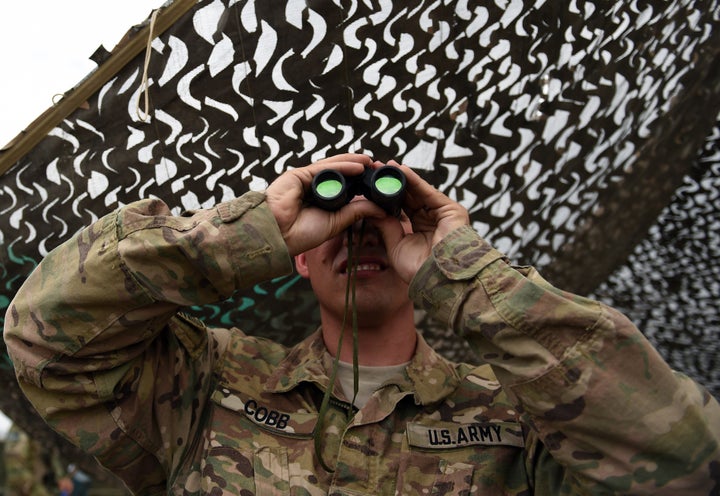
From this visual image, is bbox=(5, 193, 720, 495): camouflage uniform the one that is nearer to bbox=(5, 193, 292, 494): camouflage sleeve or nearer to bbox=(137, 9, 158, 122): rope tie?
bbox=(5, 193, 292, 494): camouflage sleeve

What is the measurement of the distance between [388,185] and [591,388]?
0.50 m

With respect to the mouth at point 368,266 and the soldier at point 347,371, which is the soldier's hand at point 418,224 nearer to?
the soldier at point 347,371

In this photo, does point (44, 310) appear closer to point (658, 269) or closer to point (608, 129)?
point (608, 129)

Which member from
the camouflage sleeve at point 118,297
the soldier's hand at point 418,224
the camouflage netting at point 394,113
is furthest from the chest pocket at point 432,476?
the camouflage netting at point 394,113

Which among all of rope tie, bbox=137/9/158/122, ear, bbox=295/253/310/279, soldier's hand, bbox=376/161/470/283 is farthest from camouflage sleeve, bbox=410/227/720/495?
rope tie, bbox=137/9/158/122

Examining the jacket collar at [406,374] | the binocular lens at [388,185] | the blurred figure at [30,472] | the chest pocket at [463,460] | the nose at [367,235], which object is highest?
the binocular lens at [388,185]

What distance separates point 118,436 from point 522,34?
50.1 inches

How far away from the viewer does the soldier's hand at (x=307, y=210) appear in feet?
4.73

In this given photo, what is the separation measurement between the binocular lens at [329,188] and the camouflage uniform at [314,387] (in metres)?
0.11

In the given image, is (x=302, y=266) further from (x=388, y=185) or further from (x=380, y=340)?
(x=388, y=185)

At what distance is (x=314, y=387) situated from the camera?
167 cm

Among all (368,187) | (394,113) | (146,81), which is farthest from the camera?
(394,113)

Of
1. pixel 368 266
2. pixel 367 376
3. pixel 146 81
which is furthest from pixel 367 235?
pixel 146 81

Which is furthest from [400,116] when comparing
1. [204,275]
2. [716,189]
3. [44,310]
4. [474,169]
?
[716,189]
